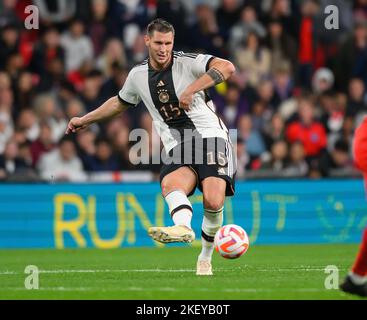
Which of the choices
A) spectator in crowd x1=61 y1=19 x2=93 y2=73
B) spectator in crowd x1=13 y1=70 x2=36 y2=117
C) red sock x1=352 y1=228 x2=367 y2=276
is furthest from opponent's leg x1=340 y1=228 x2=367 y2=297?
spectator in crowd x1=61 y1=19 x2=93 y2=73

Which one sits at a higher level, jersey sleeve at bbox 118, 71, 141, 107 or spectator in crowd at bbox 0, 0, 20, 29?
spectator in crowd at bbox 0, 0, 20, 29

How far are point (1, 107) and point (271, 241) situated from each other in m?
4.89

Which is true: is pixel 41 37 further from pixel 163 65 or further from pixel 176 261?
pixel 163 65

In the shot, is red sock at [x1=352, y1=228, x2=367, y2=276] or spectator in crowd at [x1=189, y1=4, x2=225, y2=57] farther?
spectator in crowd at [x1=189, y1=4, x2=225, y2=57]

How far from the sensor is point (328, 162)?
1717 cm

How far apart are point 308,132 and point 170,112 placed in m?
7.81

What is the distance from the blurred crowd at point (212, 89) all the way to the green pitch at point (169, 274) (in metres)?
2.14

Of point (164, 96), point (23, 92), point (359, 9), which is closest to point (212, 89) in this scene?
point (23, 92)

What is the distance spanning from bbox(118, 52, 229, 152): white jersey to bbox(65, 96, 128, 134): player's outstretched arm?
0.51 meters

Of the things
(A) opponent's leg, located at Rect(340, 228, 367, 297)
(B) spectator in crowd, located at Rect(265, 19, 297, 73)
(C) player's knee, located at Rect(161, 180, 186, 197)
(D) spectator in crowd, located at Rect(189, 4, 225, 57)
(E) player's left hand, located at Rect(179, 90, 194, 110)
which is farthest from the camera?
(B) spectator in crowd, located at Rect(265, 19, 297, 73)

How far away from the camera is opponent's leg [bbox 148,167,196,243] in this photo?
29.5 ft

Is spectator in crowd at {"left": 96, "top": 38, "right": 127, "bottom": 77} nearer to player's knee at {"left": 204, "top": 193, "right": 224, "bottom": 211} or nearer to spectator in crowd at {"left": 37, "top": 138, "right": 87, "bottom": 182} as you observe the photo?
spectator in crowd at {"left": 37, "top": 138, "right": 87, "bottom": 182}
